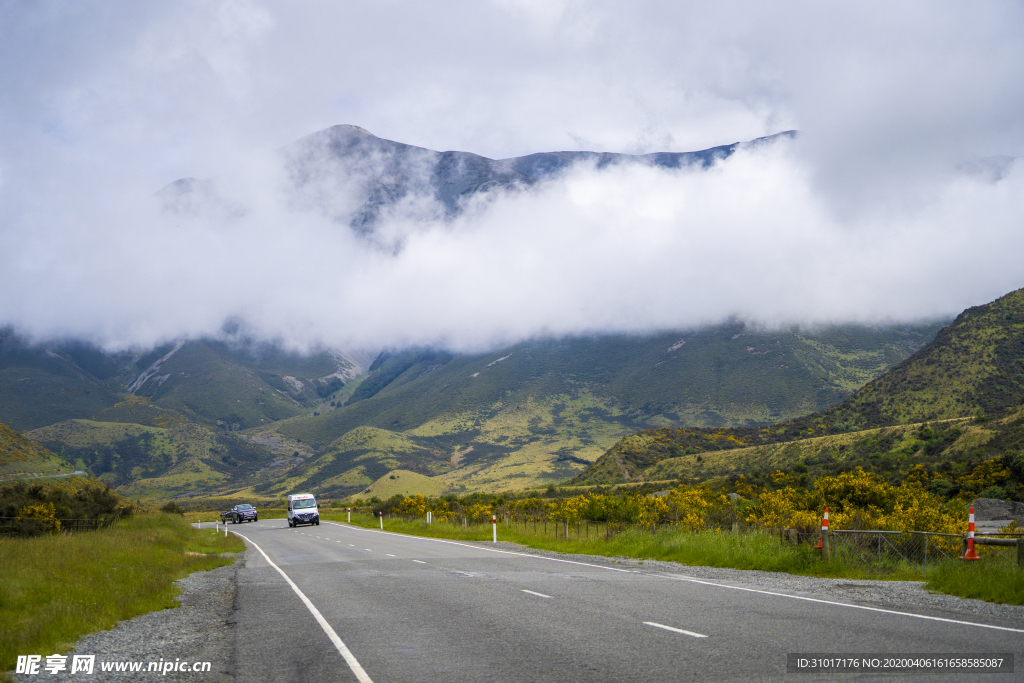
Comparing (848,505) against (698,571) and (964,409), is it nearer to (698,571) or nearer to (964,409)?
(698,571)

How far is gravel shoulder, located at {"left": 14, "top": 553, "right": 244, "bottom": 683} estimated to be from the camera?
854 centimetres

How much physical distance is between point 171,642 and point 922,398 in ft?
278

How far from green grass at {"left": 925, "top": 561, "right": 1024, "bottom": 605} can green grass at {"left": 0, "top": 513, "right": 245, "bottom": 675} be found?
13.9m

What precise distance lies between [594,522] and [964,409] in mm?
55065

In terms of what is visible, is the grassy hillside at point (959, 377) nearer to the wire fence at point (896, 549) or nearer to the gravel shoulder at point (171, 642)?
the wire fence at point (896, 549)

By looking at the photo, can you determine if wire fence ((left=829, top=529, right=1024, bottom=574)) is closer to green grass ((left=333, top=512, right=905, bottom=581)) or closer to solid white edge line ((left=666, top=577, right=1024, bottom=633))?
green grass ((left=333, top=512, right=905, bottom=581))

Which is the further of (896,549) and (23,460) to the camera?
(23,460)

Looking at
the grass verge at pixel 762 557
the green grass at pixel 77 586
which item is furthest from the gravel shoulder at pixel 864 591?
the green grass at pixel 77 586

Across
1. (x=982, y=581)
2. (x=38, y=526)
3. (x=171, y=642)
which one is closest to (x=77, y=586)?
(x=171, y=642)

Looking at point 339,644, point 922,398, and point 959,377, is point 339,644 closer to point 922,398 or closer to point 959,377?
point 922,398

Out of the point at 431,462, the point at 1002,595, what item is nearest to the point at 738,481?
the point at 1002,595

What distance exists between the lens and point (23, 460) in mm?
70688

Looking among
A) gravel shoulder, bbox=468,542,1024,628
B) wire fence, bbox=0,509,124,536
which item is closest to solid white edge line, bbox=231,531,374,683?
gravel shoulder, bbox=468,542,1024,628

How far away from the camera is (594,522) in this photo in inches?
1361
